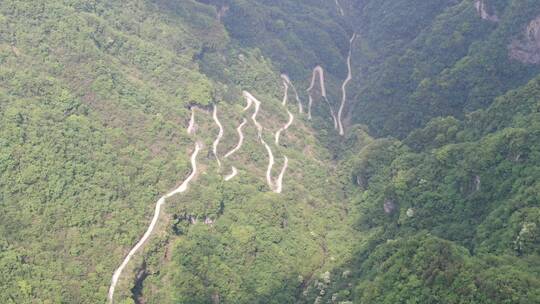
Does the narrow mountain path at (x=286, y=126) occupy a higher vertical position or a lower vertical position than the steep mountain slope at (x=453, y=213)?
lower

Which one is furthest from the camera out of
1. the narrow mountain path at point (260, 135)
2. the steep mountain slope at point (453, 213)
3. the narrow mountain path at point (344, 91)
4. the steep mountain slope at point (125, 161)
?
the narrow mountain path at point (344, 91)

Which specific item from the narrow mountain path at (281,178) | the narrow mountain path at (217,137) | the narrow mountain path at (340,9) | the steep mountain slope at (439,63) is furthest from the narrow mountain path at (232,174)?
the narrow mountain path at (340,9)

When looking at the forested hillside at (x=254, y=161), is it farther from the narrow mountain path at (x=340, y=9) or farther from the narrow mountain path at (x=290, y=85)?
the narrow mountain path at (x=340, y=9)

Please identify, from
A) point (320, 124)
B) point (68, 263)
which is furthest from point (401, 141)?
point (68, 263)

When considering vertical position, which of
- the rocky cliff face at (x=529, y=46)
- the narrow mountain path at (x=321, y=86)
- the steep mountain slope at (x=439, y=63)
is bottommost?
the narrow mountain path at (x=321, y=86)

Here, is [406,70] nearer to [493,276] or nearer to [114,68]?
[114,68]

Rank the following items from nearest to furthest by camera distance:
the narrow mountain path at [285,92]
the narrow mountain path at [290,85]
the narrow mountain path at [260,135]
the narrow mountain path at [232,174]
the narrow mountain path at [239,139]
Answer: the narrow mountain path at [232,174]
the narrow mountain path at [260,135]
the narrow mountain path at [239,139]
the narrow mountain path at [285,92]
the narrow mountain path at [290,85]

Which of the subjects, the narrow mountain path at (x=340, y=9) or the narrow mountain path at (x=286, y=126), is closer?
the narrow mountain path at (x=286, y=126)
